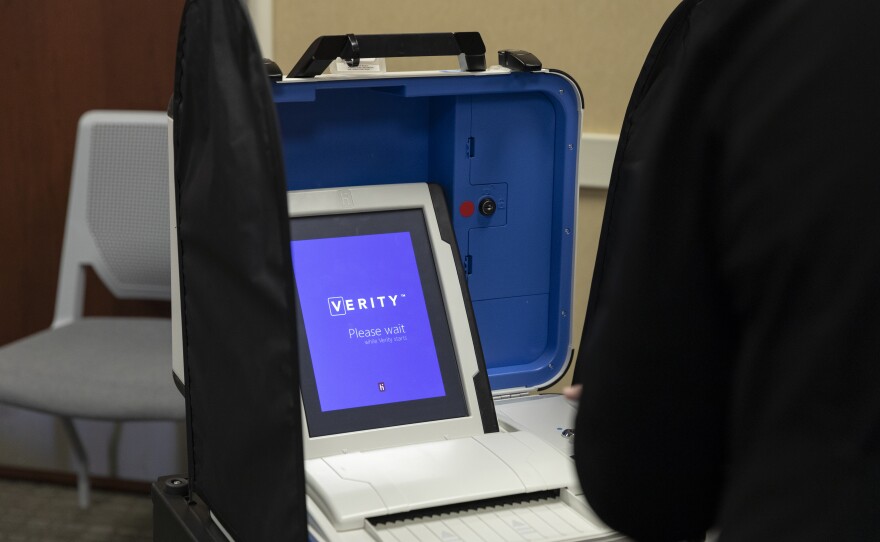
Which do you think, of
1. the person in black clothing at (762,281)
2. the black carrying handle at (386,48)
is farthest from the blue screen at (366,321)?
the person in black clothing at (762,281)

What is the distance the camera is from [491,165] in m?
1.61

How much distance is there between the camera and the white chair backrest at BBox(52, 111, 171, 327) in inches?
109

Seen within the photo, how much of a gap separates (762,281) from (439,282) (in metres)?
0.89

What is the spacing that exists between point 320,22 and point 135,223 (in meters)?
0.66

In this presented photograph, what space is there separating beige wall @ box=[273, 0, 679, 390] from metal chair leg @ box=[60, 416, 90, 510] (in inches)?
42.4

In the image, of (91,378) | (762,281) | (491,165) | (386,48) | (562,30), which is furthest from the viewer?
(562,30)

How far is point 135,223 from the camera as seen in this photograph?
278 cm

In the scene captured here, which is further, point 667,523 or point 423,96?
point 423,96

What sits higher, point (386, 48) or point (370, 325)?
point (386, 48)

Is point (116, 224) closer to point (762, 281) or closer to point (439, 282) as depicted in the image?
point (439, 282)

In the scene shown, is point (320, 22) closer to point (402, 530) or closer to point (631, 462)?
point (402, 530)

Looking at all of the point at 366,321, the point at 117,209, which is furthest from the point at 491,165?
the point at 117,209

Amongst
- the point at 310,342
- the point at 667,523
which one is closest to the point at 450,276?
A: the point at 310,342

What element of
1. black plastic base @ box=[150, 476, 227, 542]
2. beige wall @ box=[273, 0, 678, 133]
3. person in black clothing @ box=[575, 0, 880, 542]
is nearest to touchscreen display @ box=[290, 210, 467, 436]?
black plastic base @ box=[150, 476, 227, 542]
